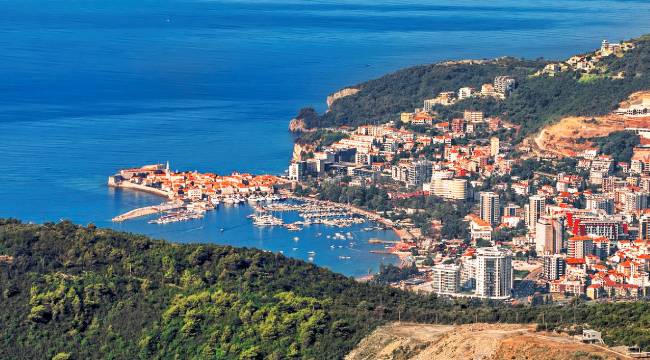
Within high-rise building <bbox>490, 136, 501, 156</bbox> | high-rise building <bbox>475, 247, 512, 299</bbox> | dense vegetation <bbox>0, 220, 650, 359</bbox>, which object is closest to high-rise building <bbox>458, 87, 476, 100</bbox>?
high-rise building <bbox>490, 136, 501, 156</bbox>

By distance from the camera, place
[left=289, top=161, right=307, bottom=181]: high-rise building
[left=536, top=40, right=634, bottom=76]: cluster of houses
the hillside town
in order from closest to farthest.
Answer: the hillside town < [left=289, top=161, right=307, bottom=181]: high-rise building < [left=536, top=40, right=634, bottom=76]: cluster of houses

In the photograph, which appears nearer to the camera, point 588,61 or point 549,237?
point 549,237

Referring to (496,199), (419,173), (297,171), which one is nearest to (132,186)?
(297,171)

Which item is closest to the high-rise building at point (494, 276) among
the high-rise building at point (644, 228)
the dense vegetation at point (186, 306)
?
the high-rise building at point (644, 228)

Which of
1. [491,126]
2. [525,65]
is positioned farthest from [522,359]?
[525,65]

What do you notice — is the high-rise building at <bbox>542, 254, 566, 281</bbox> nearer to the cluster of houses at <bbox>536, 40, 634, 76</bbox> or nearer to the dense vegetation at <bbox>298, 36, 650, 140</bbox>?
the dense vegetation at <bbox>298, 36, 650, 140</bbox>

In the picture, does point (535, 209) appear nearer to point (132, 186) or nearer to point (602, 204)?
point (602, 204)

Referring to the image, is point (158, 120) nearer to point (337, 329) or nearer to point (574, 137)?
point (574, 137)
